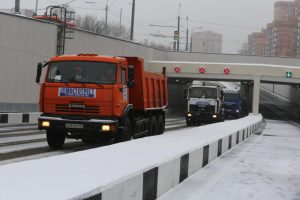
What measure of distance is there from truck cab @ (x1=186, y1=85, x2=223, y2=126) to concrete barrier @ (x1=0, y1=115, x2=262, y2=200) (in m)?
22.8

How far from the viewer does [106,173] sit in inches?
239

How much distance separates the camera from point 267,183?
9.59 m

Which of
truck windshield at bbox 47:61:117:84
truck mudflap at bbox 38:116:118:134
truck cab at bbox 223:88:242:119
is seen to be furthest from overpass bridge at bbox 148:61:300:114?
truck mudflap at bbox 38:116:118:134

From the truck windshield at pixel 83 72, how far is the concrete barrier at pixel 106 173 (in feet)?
11.9

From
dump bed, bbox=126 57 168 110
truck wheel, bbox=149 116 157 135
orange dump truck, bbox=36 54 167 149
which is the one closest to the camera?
orange dump truck, bbox=36 54 167 149

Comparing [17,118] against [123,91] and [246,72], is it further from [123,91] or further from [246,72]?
[246,72]

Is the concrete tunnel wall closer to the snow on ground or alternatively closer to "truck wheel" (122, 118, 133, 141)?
"truck wheel" (122, 118, 133, 141)

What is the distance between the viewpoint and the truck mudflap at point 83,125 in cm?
1316

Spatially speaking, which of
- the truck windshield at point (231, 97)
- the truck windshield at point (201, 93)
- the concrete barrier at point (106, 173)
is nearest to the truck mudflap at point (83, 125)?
the concrete barrier at point (106, 173)

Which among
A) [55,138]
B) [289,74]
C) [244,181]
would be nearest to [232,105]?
[289,74]

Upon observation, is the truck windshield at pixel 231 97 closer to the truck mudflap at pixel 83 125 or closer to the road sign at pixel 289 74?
the road sign at pixel 289 74

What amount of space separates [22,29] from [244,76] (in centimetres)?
2540

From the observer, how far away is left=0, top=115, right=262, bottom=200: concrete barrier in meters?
4.83

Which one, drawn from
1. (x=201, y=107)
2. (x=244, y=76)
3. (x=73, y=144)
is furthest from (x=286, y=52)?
(x=73, y=144)
